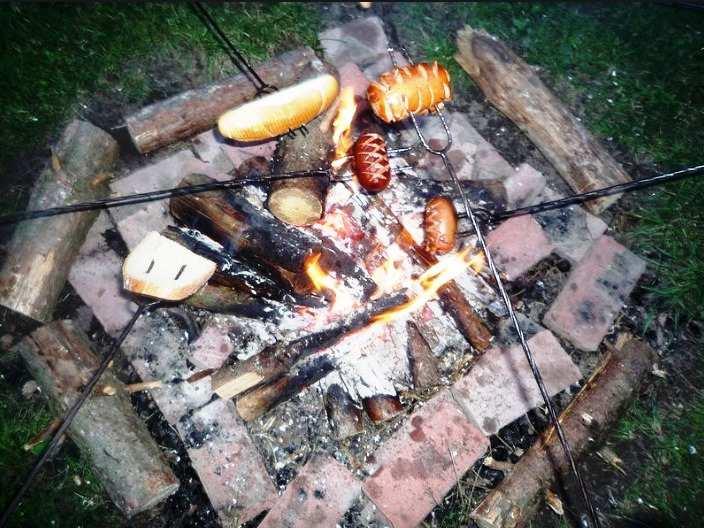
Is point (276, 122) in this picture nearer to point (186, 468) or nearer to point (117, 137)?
point (117, 137)

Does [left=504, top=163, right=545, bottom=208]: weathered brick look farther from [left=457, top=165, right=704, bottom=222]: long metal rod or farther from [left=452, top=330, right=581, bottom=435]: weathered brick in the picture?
[left=452, top=330, right=581, bottom=435]: weathered brick

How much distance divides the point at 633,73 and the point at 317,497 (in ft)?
17.2

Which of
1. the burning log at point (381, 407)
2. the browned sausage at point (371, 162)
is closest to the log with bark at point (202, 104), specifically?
the browned sausage at point (371, 162)

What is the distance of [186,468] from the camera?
10.3 ft

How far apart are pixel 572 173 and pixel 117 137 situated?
4.05m

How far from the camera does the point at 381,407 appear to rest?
3.20m

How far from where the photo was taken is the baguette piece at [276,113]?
321cm

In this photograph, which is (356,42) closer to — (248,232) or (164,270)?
(248,232)

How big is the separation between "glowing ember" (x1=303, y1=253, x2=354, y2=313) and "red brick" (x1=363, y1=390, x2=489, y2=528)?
0.96 meters

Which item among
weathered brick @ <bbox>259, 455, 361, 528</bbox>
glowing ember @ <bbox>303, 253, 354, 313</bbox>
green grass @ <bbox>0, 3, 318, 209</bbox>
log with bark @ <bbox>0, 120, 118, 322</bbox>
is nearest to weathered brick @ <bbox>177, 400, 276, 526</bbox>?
weathered brick @ <bbox>259, 455, 361, 528</bbox>

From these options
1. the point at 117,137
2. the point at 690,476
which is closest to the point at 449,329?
the point at 690,476

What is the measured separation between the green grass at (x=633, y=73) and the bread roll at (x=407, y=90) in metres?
1.36

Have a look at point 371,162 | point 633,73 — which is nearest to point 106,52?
point 371,162

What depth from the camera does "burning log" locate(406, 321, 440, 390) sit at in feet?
10.9
